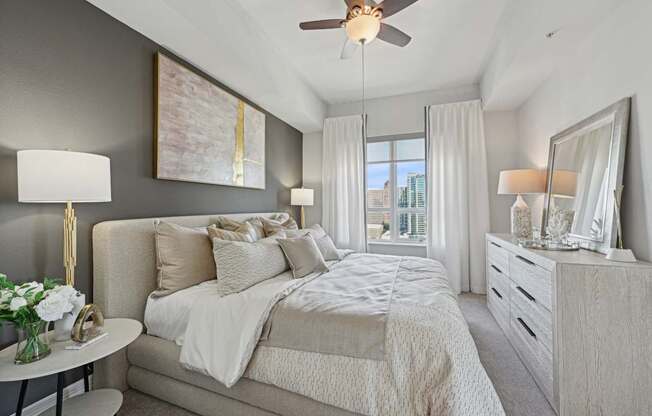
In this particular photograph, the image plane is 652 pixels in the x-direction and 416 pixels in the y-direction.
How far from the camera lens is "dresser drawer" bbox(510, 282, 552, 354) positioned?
5.30ft

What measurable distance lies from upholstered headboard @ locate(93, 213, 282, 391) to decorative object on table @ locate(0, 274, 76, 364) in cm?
47

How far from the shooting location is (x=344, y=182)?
4.34 meters

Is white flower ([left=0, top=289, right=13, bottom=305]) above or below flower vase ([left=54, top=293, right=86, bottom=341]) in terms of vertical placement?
above

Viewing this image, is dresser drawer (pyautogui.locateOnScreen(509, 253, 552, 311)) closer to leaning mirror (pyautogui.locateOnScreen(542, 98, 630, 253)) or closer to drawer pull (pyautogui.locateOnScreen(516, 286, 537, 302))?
drawer pull (pyautogui.locateOnScreen(516, 286, 537, 302))

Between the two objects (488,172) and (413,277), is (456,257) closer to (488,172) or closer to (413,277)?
(488,172)

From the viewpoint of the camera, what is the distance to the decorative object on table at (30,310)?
105 centimetres

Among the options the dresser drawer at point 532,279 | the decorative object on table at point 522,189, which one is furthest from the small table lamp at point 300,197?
the dresser drawer at point 532,279

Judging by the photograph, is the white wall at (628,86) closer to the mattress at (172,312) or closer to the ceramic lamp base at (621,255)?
the ceramic lamp base at (621,255)

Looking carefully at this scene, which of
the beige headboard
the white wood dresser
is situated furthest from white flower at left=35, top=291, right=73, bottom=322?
the white wood dresser

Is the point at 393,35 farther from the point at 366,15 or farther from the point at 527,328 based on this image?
the point at 527,328

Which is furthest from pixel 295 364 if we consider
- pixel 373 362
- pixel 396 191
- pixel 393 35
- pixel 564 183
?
pixel 396 191

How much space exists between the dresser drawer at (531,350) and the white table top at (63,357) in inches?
91.6

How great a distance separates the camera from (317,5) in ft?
7.58

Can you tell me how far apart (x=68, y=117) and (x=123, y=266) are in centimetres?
96
